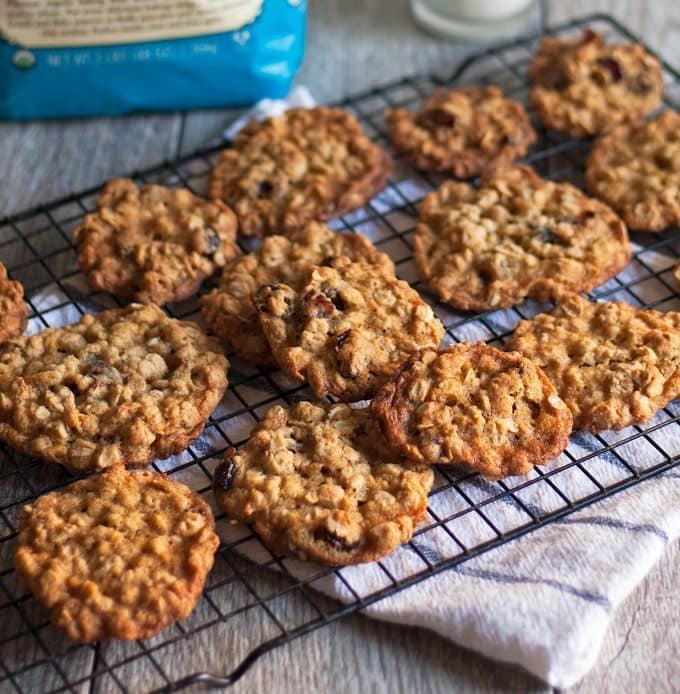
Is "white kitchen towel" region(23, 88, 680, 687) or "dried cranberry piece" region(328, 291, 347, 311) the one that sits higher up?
"dried cranberry piece" region(328, 291, 347, 311)

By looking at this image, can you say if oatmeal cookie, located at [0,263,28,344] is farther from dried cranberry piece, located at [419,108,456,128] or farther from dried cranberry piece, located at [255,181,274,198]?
dried cranberry piece, located at [419,108,456,128]

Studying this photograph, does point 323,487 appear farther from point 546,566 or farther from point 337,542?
point 546,566

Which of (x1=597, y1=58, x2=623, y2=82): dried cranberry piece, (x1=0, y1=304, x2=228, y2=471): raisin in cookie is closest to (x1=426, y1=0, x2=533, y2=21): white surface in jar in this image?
(x1=597, y1=58, x2=623, y2=82): dried cranberry piece

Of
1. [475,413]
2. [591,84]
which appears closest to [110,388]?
[475,413]

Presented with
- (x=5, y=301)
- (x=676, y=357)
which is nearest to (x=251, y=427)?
(x=5, y=301)

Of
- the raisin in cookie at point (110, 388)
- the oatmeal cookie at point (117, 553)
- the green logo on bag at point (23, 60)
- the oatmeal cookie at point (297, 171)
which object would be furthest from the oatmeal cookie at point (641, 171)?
the green logo on bag at point (23, 60)

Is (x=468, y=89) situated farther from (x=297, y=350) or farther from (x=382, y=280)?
(x=297, y=350)
